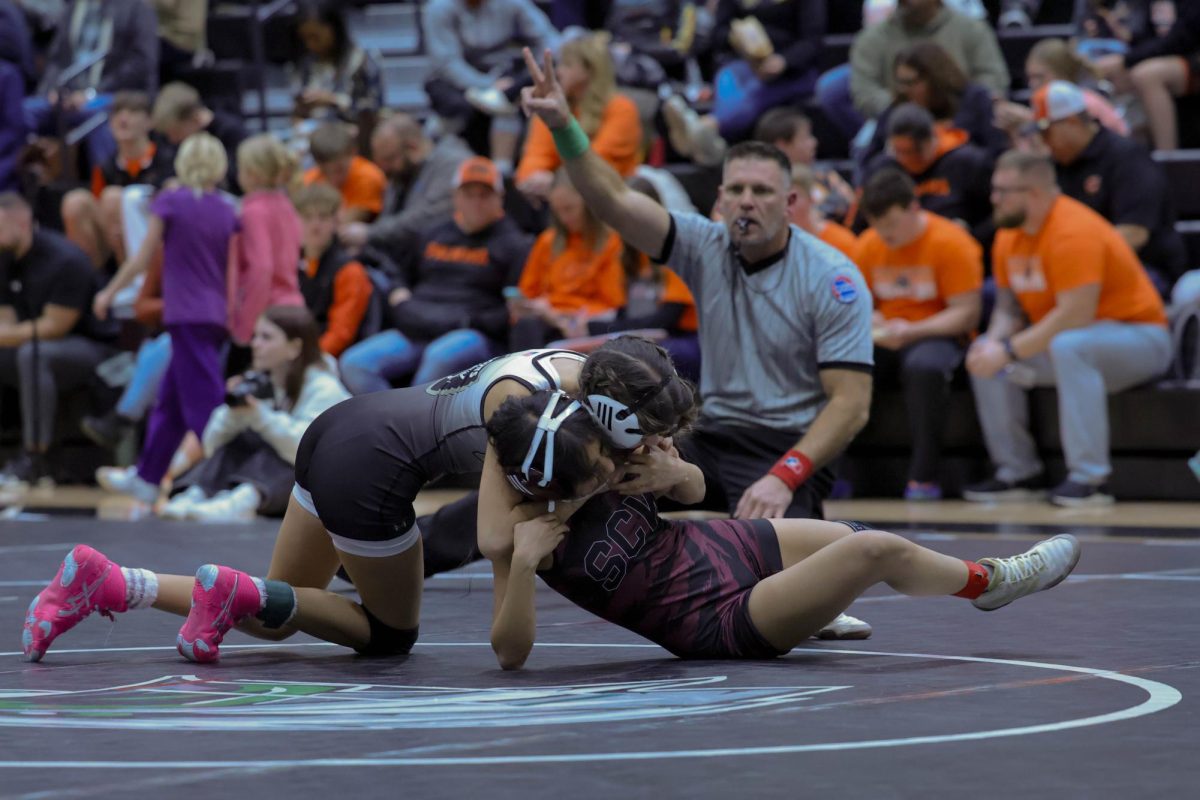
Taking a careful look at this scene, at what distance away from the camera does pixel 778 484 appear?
487cm

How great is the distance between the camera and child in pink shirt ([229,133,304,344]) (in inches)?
371

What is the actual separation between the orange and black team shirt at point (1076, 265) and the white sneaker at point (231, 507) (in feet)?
11.2

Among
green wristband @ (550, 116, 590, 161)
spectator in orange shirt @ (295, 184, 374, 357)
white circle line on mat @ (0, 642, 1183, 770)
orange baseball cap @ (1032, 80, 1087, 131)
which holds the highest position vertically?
green wristband @ (550, 116, 590, 161)

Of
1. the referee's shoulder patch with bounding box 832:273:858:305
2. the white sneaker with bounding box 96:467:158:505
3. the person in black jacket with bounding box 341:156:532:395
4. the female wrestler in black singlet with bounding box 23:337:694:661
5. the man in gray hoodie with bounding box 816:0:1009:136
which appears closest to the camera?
the female wrestler in black singlet with bounding box 23:337:694:661

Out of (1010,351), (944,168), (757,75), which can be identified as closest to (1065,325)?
(1010,351)

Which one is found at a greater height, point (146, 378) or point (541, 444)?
point (541, 444)

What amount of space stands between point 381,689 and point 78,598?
833 mm

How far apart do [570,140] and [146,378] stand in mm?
5405

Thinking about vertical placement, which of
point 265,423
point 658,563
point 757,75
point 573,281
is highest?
point 757,75

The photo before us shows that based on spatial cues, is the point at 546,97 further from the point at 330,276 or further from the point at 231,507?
the point at 330,276

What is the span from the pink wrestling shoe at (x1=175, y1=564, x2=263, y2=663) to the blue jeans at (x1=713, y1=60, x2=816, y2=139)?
21.5ft

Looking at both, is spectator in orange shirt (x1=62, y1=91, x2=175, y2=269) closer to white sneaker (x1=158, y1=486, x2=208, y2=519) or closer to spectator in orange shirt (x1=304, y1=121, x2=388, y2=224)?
spectator in orange shirt (x1=304, y1=121, x2=388, y2=224)

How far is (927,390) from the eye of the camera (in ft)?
27.8

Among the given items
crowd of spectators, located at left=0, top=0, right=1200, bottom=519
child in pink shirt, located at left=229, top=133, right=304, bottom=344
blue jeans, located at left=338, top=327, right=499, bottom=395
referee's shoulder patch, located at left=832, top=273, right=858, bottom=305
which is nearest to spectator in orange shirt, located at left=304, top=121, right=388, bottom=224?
crowd of spectators, located at left=0, top=0, right=1200, bottom=519
